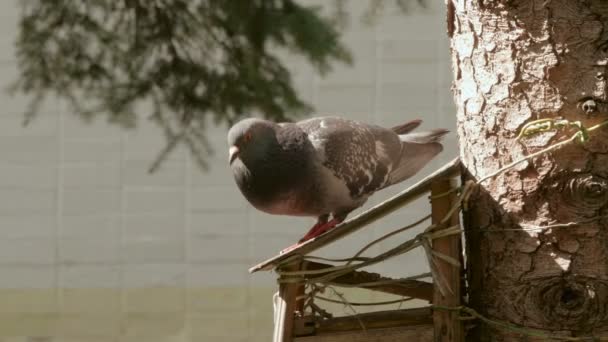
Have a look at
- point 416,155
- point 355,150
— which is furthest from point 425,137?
point 355,150

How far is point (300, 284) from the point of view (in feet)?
5.80

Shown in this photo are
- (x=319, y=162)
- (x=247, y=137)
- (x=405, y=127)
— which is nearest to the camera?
(x=247, y=137)

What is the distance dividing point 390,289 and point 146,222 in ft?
11.2

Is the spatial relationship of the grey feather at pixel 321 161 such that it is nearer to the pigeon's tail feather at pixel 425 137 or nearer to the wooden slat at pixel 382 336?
the pigeon's tail feather at pixel 425 137

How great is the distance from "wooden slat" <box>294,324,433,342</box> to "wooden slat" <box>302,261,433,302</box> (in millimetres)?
59

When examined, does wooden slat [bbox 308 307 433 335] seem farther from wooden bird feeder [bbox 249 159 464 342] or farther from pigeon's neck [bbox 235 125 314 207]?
pigeon's neck [bbox 235 125 314 207]

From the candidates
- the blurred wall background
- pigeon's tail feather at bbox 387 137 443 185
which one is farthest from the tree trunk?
the blurred wall background

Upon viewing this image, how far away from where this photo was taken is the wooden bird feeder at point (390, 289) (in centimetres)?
172

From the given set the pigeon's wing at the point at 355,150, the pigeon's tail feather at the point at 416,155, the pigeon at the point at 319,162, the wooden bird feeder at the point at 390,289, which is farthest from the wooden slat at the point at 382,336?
the pigeon's tail feather at the point at 416,155

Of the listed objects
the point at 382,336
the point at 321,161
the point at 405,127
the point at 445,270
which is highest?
the point at 405,127

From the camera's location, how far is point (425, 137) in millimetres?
2625

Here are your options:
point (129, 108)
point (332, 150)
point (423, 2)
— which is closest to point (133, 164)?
point (129, 108)

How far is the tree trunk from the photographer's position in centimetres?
166

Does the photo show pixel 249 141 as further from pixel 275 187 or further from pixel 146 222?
pixel 146 222
